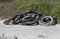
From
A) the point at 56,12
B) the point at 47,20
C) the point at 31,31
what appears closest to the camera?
the point at 31,31

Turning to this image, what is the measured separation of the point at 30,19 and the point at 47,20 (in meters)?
0.81

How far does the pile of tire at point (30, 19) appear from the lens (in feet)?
41.3

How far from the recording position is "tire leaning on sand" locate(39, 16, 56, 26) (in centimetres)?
1236

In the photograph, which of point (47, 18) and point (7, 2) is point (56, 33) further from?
point (7, 2)

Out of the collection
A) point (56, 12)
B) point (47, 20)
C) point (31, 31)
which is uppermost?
point (56, 12)

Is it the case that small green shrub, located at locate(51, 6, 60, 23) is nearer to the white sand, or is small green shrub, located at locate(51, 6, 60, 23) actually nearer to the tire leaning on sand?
the tire leaning on sand

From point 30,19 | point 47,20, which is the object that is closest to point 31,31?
point 30,19

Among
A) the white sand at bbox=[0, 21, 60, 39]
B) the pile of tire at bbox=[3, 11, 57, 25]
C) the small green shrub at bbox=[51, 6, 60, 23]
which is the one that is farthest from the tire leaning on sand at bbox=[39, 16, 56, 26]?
the small green shrub at bbox=[51, 6, 60, 23]

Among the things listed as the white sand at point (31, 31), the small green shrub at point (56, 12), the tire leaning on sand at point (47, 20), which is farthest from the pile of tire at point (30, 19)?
the small green shrub at point (56, 12)

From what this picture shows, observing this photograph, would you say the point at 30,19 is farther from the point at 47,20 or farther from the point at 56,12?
the point at 56,12

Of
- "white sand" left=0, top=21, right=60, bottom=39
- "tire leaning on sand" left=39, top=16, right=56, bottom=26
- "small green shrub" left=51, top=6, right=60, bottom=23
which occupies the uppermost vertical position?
"small green shrub" left=51, top=6, right=60, bottom=23

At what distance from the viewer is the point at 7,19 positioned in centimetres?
1362

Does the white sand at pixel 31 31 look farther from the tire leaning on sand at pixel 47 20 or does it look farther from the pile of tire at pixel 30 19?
the pile of tire at pixel 30 19

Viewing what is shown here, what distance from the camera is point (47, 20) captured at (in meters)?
12.8
